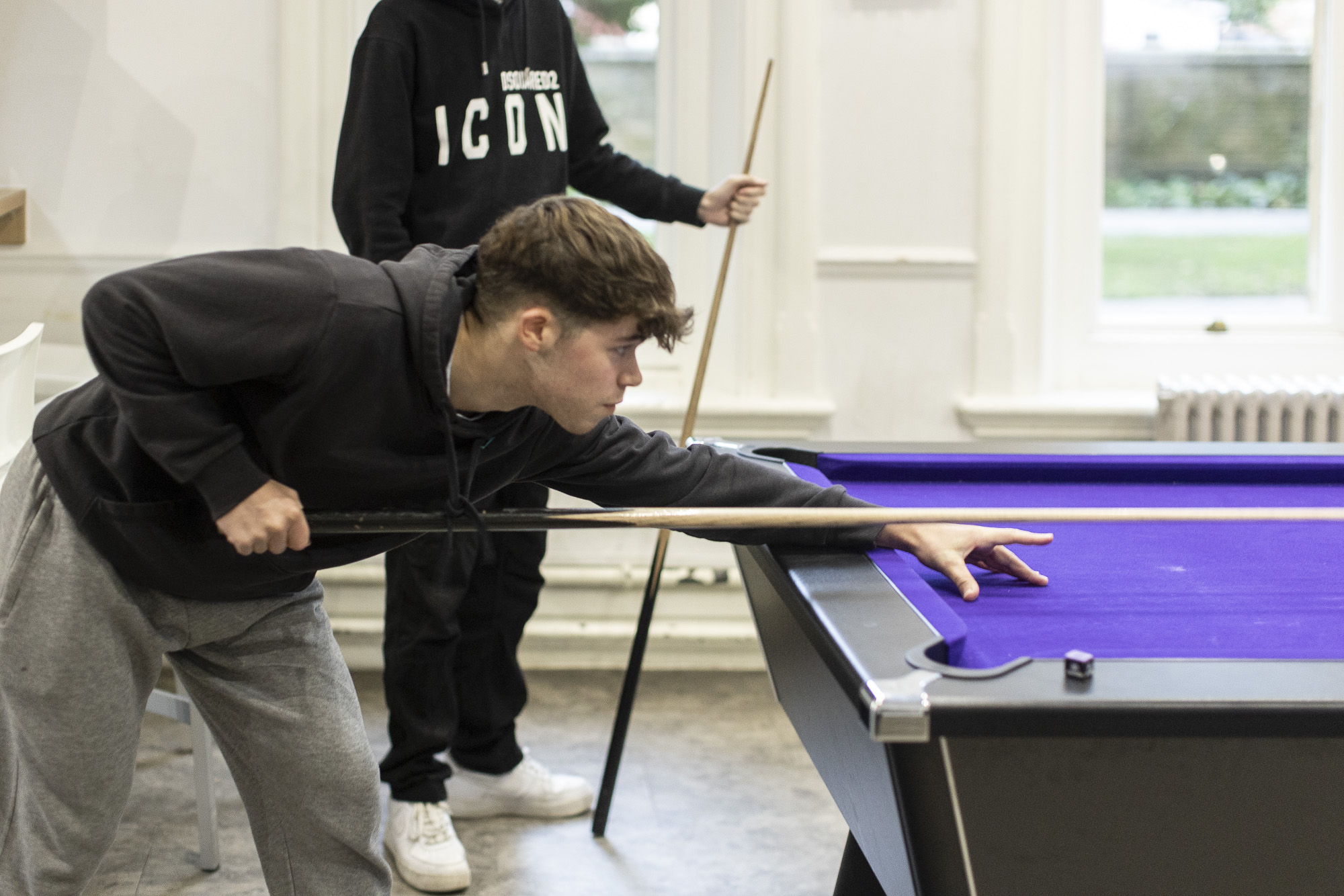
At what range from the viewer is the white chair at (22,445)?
6.23ft

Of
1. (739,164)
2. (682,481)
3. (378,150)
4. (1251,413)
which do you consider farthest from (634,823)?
(1251,413)

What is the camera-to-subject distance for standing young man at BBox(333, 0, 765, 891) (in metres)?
2.11

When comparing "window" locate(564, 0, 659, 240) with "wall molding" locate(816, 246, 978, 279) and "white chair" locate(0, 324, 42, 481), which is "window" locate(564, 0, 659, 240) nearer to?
"wall molding" locate(816, 246, 978, 279)

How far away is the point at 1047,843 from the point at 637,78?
2.69 m

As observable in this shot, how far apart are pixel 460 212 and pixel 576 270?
104cm

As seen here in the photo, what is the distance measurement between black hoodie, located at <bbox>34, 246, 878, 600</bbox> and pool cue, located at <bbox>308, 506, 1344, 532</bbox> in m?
0.04

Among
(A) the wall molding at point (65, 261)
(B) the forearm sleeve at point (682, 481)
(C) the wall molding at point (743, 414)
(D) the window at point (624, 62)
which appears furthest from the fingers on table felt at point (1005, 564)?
(A) the wall molding at point (65, 261)

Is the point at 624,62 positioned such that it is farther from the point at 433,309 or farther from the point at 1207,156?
the point at 433,309

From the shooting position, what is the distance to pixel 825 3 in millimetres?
2977

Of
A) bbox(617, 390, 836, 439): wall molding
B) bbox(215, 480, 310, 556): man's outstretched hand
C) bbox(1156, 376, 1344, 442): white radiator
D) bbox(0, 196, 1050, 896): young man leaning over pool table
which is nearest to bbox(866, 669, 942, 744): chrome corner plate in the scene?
bbox(0, 196, 1050, 896): young man leaning over pool table

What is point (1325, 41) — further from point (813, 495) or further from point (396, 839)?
point (396, 839)

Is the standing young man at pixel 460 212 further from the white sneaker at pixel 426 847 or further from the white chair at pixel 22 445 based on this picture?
the white chair at pixel 22 445

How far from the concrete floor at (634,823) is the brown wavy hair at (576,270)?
115 cm

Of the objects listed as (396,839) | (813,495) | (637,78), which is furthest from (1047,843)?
(637,78)
